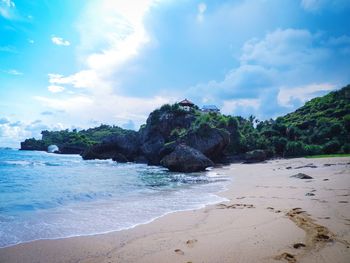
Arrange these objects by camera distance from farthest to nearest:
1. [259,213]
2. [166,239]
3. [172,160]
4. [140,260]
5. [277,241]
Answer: [172,160] < [259,213] < [166,239] < [277,241] < [140,260]

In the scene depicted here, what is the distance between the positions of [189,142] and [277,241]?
138 ft

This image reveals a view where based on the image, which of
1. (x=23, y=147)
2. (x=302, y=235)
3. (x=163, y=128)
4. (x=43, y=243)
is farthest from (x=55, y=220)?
(x=23, y=147)

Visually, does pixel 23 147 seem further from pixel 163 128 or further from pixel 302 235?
pixel 302 235

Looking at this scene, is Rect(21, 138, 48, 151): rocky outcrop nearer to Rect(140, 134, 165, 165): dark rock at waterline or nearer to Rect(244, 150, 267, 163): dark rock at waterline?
Rect(140, 134, 165, 165): dark rock at waterline

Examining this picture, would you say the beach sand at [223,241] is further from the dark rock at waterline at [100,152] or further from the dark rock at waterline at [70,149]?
the dark rock at waterline at [70,149]

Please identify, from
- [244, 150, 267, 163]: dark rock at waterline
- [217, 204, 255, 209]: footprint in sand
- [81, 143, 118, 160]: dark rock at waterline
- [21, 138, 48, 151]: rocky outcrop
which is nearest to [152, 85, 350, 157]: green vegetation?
[244, 150, 267, 163]: dark rock at waterline

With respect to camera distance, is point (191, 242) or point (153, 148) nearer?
point (191, 242)

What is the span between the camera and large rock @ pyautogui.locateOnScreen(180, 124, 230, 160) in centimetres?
4797

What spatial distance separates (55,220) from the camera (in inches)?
391

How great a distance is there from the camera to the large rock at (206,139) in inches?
1889

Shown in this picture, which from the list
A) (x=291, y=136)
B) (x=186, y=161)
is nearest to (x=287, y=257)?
(x=186, y=161)

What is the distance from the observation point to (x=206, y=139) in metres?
48.4

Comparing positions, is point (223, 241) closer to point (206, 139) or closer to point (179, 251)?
point (179, 251)

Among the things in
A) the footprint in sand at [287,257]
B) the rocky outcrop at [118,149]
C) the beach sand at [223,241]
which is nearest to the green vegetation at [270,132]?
the rocky outcrop at [118,149]
